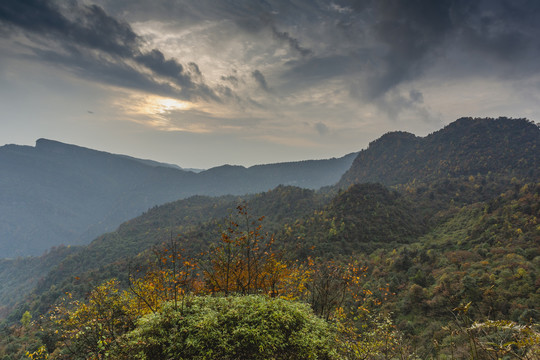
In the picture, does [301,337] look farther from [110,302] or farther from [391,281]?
[391,281]

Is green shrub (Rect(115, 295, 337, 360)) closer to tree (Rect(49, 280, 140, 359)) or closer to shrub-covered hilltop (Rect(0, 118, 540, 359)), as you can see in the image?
shrub-covered hilltop (Rect(0, 118, 540, 359))

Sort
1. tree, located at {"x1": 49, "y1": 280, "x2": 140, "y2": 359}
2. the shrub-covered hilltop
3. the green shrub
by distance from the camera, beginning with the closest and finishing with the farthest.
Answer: the green shrub
the shrub-covered hilltop
tree, located at {"x1": 49, "y1": 280, "x2": 140, "y2": 359}


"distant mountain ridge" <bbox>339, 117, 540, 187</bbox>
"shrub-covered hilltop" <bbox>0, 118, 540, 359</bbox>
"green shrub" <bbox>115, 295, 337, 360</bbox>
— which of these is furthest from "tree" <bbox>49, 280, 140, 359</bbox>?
"distant mountain ridge" <bbox>339, 117, 540, 187</bbox>

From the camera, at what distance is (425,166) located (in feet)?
410

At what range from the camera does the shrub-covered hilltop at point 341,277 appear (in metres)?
6.30

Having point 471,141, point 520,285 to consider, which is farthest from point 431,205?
point 471,141

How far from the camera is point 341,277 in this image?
14633mm

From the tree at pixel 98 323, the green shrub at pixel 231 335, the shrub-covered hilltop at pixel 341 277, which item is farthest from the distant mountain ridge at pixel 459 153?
the tree at pixel 98 323

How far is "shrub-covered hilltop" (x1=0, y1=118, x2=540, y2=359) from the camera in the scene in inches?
248

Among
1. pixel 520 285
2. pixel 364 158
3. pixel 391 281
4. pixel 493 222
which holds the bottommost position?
pixel 391 281

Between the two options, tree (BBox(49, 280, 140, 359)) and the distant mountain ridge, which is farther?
the distant mountain ridge

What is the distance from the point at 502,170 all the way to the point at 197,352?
13159 cm

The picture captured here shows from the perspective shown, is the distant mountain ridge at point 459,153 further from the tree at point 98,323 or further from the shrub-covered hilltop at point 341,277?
the tree at point 98,323

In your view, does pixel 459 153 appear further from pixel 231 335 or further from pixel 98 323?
pixel 98 323
